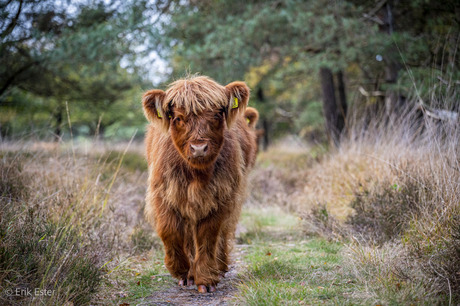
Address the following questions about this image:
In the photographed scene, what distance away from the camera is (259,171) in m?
9.35

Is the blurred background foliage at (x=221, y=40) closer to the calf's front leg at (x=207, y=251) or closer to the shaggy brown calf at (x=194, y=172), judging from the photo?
the shaggy brown calf at (x=194, y=172)

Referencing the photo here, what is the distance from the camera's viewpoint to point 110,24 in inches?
368

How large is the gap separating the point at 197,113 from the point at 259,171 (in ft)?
20.1

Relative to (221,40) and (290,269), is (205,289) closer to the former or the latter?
(290,269)

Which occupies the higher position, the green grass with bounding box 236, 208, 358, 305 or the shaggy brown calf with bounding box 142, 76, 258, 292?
Answer: the shaggy brown calf with bounding box 142, 76, 258, 292

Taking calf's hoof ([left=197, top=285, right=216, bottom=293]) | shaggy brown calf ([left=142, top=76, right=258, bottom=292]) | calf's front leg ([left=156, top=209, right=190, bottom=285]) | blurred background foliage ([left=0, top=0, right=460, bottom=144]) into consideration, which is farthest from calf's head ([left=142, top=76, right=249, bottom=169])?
blurred background foliage ([left=0, top=0, right=460, bottom=144])

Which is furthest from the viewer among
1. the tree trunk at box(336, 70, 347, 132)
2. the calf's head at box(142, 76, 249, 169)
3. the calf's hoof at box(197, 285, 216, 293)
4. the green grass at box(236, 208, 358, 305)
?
the tree trunk at box(336, 70, 347, 132)

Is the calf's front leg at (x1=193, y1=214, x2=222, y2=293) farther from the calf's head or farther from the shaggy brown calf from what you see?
the calf's head

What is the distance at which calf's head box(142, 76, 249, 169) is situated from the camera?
10.8 ft

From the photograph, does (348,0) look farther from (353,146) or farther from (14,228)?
(14,228)

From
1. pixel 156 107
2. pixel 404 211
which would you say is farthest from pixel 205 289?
pixel 404 211

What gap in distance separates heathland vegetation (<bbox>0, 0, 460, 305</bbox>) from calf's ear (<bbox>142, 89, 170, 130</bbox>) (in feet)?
2.00

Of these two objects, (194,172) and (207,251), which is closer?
(194,172)

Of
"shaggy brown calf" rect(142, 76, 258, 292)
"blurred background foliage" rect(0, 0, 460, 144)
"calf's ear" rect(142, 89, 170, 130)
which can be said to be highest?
"blurred background foliage" rect(0, 0, 460, 144)
